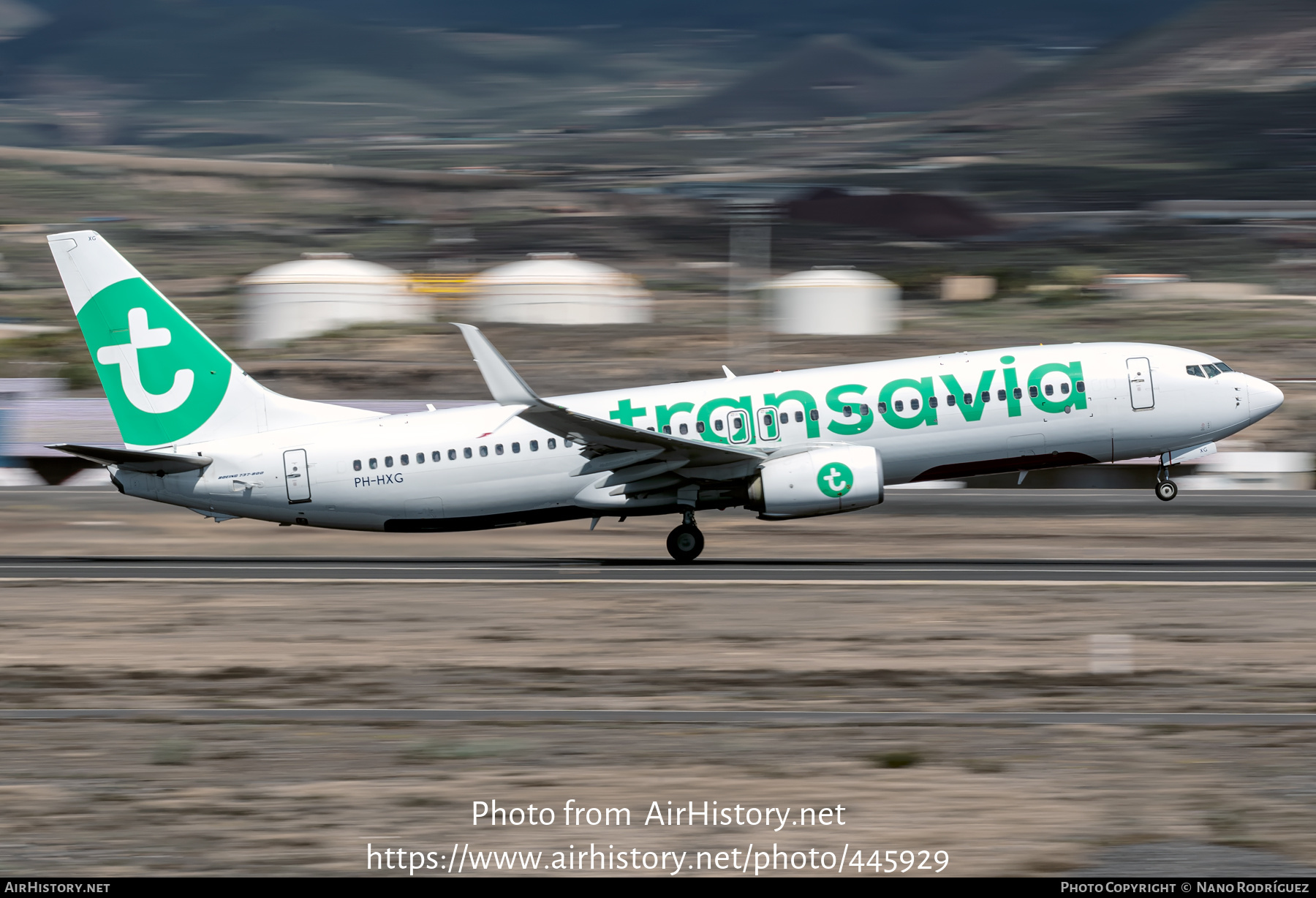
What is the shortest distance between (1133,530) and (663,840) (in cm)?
2796

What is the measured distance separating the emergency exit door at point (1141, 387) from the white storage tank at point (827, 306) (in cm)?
6884

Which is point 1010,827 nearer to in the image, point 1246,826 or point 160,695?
point 1246,826

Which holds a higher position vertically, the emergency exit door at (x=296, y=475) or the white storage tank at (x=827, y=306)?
the white storage tank at (x=827, y=306)

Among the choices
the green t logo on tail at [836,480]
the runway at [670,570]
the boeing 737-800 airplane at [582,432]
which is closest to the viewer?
the runway at [670,570]

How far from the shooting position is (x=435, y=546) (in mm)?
37625

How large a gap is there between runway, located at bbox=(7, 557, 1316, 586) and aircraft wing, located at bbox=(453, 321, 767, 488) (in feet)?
6.66

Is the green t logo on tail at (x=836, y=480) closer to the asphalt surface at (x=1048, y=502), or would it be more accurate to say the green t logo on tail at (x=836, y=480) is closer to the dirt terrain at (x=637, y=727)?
the dirt terrain at (x=637, y=727)

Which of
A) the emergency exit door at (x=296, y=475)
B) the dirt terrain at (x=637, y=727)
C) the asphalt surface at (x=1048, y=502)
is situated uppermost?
the emergency exit door at (x=296, y=475)

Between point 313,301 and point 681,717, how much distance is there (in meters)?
86.9

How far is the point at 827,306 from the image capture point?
102 m

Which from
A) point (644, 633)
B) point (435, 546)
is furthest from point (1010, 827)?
point (435, 546)

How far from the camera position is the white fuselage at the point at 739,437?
31.4m

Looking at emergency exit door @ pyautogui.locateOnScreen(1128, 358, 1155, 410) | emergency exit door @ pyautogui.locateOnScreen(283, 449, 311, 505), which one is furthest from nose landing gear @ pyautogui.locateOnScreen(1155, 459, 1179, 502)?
emergency exit door @ pyautogui.locateOnScreen(283, 449, 311, 505)

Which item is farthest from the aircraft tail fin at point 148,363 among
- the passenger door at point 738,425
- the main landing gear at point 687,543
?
the passenger door at point 738,425
